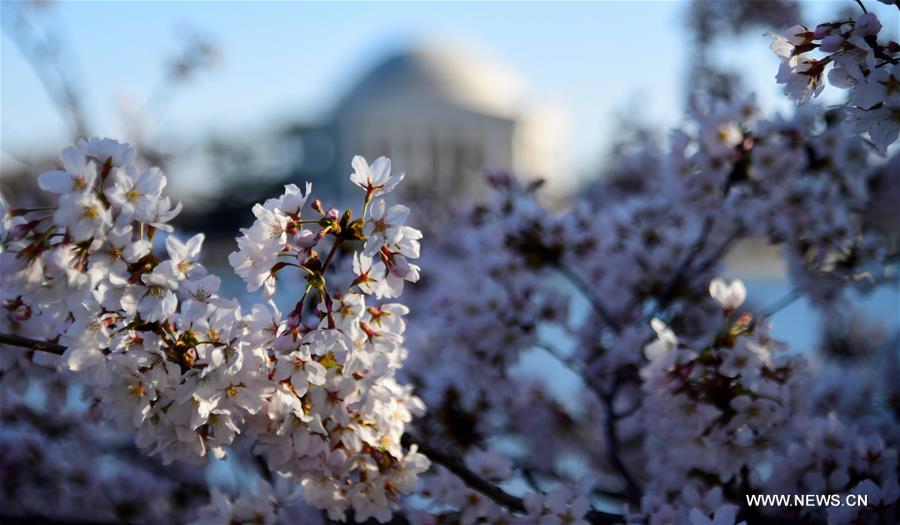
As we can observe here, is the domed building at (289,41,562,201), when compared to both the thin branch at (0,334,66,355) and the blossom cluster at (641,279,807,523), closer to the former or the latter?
the blossom cluster at (641,279,807,523)

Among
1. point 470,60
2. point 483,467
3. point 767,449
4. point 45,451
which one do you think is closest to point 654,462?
point 767,449

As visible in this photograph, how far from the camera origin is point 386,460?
56.1 inches

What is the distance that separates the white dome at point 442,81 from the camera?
106 feet

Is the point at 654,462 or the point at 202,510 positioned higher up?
the point at 654,462

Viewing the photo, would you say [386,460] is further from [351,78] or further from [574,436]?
[351,78]

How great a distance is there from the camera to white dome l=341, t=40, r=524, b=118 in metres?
32.4

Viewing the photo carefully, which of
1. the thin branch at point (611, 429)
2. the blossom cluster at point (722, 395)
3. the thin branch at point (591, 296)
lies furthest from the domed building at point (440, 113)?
the blossom cluster at point (722, 395)

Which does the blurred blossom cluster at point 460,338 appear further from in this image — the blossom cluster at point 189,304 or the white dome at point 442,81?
the white dome at point 442,81

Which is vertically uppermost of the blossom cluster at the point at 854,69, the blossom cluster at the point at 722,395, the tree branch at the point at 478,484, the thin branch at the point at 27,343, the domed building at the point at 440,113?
the domed building at the point at 440,113

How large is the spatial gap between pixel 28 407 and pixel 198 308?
1.60 metres

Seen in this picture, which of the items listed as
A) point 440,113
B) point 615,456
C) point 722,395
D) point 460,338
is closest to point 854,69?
point 722,395

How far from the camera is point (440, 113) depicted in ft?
105

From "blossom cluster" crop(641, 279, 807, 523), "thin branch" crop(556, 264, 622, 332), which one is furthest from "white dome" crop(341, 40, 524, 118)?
"blossom cluster" crop(641, 279, 807, 523)

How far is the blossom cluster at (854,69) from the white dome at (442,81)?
3126cm
